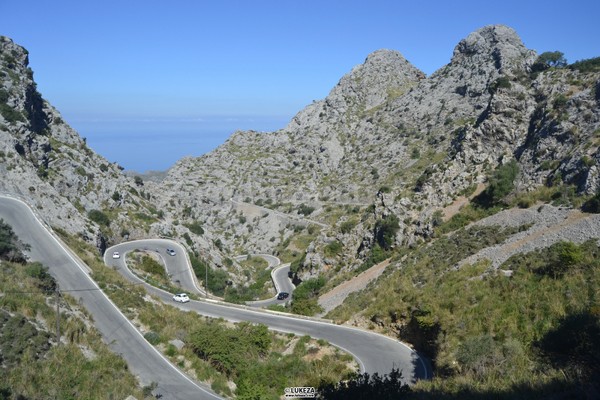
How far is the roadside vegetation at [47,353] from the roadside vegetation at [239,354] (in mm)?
3311

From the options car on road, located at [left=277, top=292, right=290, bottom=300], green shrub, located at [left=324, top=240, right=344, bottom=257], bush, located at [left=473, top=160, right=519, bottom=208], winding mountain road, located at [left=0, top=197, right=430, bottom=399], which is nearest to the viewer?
winding mountain road, located at [left=0, top=197, right=430, bottom=399]

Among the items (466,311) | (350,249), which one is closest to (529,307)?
(466,311)

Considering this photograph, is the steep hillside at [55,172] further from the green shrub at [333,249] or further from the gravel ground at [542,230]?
the gravel ground at [542,230]

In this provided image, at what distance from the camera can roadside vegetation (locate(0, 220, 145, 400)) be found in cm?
1516

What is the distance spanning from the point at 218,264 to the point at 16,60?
4486 centimetres

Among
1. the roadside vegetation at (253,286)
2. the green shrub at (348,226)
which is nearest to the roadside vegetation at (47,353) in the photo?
the roadside vegetation at (253,286)

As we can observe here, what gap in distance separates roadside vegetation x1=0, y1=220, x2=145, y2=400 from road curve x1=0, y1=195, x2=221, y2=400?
978 millimetres

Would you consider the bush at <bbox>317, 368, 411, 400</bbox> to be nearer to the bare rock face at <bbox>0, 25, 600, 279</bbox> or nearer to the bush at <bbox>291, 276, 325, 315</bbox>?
the bush at <bbox>291, 276, 325, 315</bbox>

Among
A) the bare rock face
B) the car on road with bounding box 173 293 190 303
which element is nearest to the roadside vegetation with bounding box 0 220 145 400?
the car on road with bounding box 173 293 190 303

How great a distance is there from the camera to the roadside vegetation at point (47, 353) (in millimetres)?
15156

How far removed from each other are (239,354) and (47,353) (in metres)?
8.49

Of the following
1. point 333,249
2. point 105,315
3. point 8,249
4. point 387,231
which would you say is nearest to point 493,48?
point 333,249

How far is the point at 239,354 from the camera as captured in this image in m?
21.8

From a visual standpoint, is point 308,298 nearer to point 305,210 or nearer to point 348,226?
point 348,226
